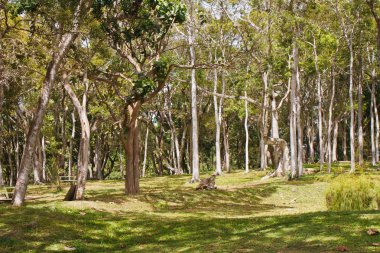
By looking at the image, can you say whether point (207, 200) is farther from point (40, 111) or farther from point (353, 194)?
point (40, 111)

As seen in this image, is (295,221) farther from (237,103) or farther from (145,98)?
(237,103)

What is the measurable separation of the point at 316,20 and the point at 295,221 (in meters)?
29.8

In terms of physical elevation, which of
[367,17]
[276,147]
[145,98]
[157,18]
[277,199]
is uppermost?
[367,17]

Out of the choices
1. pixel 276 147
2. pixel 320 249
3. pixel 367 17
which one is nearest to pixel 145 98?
pixel 320 249

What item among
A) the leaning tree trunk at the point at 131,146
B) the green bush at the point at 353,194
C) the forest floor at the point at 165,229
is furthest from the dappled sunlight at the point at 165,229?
the leaning tree trunk at the point at 131,146

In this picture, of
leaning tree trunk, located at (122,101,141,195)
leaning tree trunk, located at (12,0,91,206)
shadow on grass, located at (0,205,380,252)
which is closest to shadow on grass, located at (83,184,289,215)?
leaning tree trunk, located at (122,101,141,195)

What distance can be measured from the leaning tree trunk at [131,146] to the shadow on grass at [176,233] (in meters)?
6.03

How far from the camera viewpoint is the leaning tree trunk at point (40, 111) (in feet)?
58.6

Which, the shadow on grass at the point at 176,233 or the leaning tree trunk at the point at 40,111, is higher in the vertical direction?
the leaning tree trunk at the point at 40,111

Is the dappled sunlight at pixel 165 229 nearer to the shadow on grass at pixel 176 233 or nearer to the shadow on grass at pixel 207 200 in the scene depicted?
the shadow on grass at pixel 176 233

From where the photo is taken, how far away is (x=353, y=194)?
16.4 meters

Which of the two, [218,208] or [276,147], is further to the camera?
[276,147]

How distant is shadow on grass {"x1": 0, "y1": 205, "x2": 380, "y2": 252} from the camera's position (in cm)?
1052

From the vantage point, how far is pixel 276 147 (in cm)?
3562
